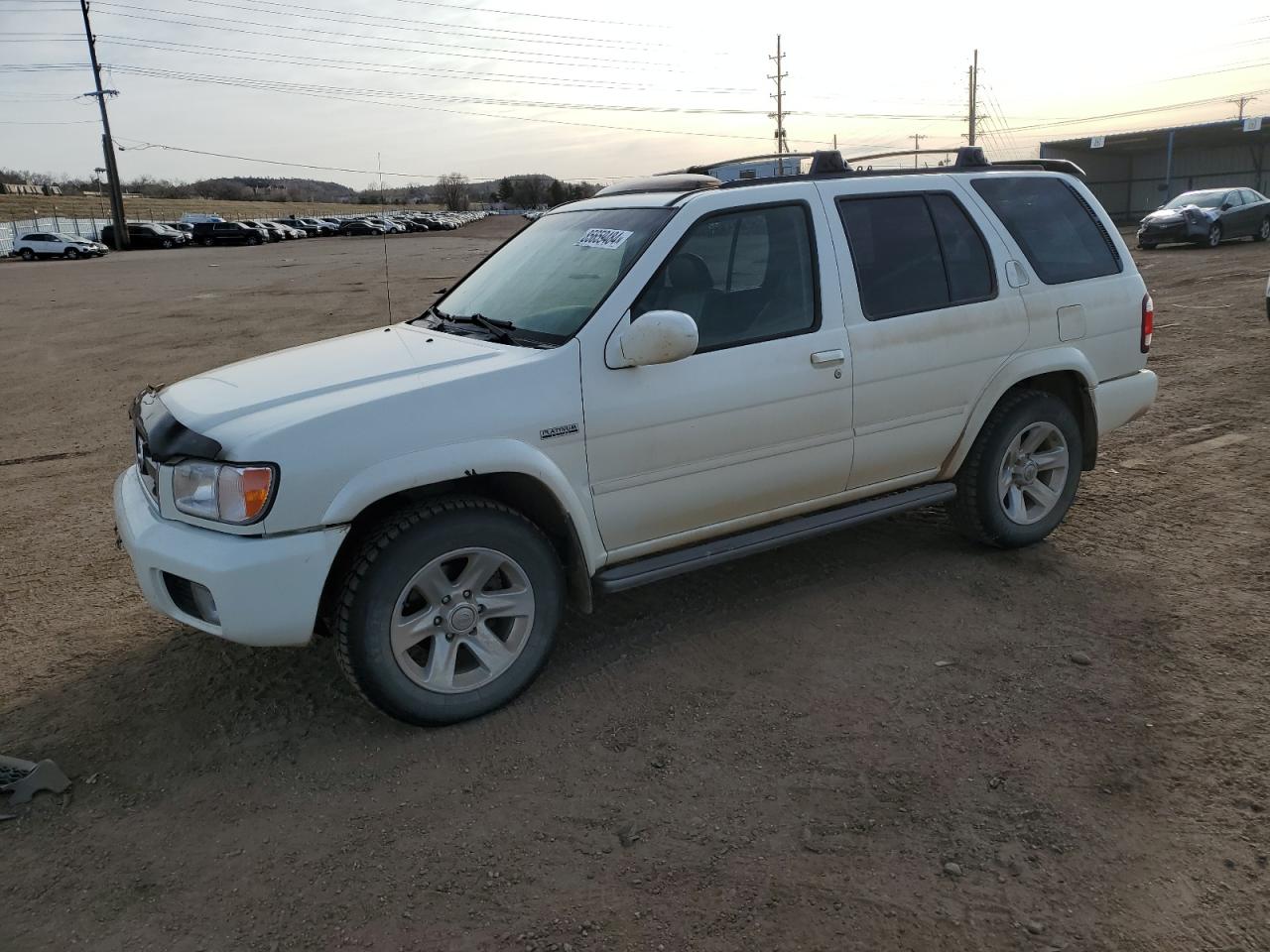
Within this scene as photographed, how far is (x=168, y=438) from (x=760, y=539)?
2.36m

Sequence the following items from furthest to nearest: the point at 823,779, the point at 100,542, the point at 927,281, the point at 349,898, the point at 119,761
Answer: the point at 100,542, the point at 927,281, the point at 119,761, the point at 823,779, the point at 349,898

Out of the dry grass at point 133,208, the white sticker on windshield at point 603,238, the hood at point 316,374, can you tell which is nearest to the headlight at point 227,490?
the hood at point 316,374

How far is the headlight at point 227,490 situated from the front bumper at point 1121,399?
4164 millimetres

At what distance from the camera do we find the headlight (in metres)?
3.21

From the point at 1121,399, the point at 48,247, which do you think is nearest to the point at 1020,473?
the point at 1121,399

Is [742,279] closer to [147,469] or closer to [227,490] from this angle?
[227,490]

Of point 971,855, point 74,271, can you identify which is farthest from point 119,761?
point 74,271

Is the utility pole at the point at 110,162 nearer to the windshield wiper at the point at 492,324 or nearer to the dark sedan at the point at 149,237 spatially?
the dark sedan at the point at 149,237

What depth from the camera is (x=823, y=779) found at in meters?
3.22

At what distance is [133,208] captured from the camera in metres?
95.8

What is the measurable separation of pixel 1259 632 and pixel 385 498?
364 cm

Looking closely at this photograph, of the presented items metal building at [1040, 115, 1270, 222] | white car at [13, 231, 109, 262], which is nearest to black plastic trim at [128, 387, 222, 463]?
metal building at [1040, 115, 1270, 222]

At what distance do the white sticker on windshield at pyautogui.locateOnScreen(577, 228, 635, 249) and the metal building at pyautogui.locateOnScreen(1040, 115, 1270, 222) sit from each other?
1757 inches

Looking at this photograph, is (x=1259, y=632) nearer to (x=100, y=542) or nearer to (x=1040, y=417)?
(x=1040, y=417)
